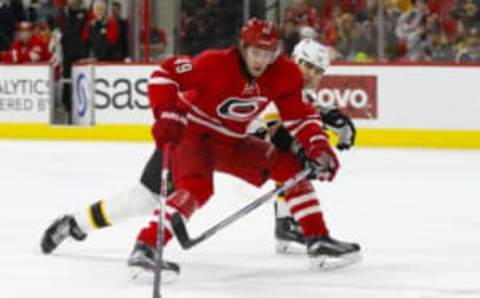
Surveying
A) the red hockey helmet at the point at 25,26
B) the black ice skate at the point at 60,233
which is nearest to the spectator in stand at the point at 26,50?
the red hockey helmet at the point at 25,26

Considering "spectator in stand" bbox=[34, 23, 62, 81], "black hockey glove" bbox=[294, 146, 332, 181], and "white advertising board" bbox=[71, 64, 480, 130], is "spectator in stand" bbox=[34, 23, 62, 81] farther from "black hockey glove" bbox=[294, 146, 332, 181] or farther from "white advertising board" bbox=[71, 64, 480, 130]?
"black hockey glove" bbox=[294, 146, 332, 181]

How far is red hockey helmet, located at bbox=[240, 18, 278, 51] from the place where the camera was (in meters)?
4.69

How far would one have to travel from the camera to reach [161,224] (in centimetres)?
452

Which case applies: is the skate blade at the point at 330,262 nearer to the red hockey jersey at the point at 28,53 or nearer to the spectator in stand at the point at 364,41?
the spectator in stand at the point at 364,41

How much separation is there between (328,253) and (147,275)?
0.77m

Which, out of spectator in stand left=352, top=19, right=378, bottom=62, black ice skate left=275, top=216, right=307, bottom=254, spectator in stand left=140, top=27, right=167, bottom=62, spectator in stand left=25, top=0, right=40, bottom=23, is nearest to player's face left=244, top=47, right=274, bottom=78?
black ice skate left=275, top=216, right=307, bottom=254

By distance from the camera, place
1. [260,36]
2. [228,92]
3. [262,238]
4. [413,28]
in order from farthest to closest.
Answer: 1. [413,28]
2. [262,238]
3. [228,92]
4. [260,36]

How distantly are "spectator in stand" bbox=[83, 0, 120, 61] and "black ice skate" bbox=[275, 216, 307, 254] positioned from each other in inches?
265

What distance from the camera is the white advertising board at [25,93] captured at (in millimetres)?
11906

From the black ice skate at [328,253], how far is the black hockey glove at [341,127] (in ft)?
1.28

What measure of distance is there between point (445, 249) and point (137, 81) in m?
6.58

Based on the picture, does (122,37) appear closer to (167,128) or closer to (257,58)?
(257,58)

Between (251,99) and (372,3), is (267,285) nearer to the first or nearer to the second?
(251,99)

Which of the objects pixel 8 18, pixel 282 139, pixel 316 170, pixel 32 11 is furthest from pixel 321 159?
pixel 32 11
